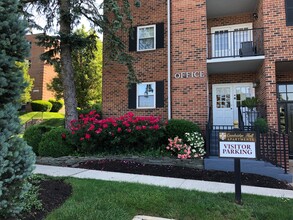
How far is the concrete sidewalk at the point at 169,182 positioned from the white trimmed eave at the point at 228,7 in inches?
298

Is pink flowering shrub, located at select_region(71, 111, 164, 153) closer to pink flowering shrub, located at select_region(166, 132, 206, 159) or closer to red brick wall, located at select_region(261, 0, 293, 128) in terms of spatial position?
pink flowering shrub, located at select_region(166, 132, 206, 159)

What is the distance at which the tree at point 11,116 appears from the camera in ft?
10.4

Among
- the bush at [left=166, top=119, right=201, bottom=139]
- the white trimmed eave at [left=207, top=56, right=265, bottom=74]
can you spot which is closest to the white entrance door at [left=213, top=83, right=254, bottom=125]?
the white trimmed eave at [left=207, top=56, right=265, bottom=74]

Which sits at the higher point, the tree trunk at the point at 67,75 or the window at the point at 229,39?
the window at the point at 229,39

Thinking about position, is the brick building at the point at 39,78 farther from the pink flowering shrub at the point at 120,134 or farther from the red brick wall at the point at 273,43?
the red brick wall at the point at 273,43

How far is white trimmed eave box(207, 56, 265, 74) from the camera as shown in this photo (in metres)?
9.50

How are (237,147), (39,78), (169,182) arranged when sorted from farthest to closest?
(39,78)
(169,182)
(237,147)

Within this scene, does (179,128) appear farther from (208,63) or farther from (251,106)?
(208,63)

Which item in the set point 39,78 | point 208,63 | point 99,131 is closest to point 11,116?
point 99,131

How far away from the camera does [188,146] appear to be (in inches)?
339

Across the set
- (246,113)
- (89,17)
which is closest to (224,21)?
(246,113)

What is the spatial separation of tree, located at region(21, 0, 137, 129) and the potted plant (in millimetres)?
4509

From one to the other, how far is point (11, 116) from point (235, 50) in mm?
9962

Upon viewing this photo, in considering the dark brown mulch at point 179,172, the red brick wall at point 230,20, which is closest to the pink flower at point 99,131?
the dark brown mulch at point 179,172
